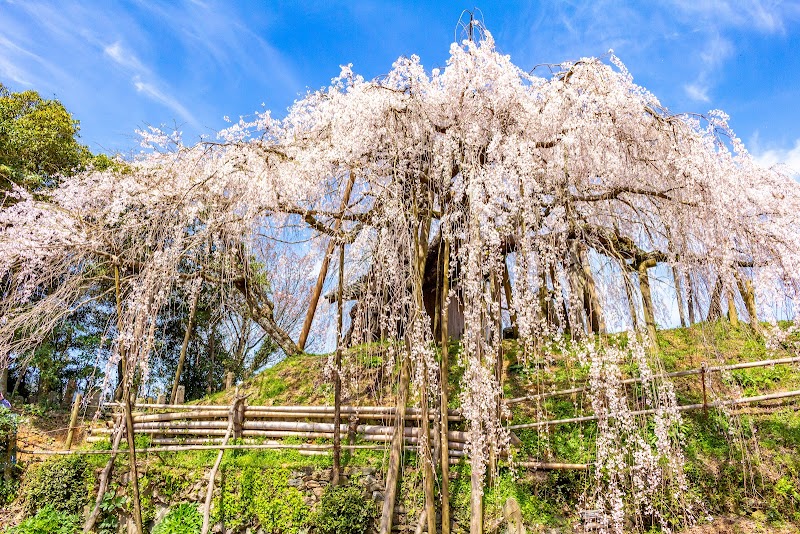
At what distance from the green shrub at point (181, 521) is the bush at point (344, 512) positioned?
4.94 ft

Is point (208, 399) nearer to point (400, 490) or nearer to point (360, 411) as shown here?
point (360, 411)

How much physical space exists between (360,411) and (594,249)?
319cm

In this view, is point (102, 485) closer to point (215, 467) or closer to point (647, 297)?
point (215, 467)

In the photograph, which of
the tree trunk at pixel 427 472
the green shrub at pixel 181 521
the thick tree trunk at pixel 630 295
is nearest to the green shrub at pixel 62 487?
the green shrub at pixel 181 521

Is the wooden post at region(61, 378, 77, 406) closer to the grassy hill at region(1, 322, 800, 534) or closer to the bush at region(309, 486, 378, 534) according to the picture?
the grassy hill at region(1, 322, 800, 534)

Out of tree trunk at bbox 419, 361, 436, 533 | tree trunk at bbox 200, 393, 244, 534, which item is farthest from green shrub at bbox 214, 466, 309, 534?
tree trunk at bbox 419, 361, 436, 533

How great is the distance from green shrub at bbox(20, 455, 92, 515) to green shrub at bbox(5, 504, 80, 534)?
0.07 metres

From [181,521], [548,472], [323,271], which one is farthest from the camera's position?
[323,271]

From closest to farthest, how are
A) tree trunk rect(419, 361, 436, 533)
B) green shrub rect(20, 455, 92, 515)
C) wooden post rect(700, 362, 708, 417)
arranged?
1. tree trunk rect(419, 361, 436, 533)
2. wooden post rect(700, 362, 708, 417)
3. green shrub rect(20, 455, 92, 515)

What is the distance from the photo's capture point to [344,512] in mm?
4828

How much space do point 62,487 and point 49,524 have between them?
41 cm

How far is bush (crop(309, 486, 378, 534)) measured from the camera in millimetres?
4758

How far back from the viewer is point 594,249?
419cm

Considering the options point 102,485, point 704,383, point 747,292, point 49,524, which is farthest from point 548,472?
point 49,524
